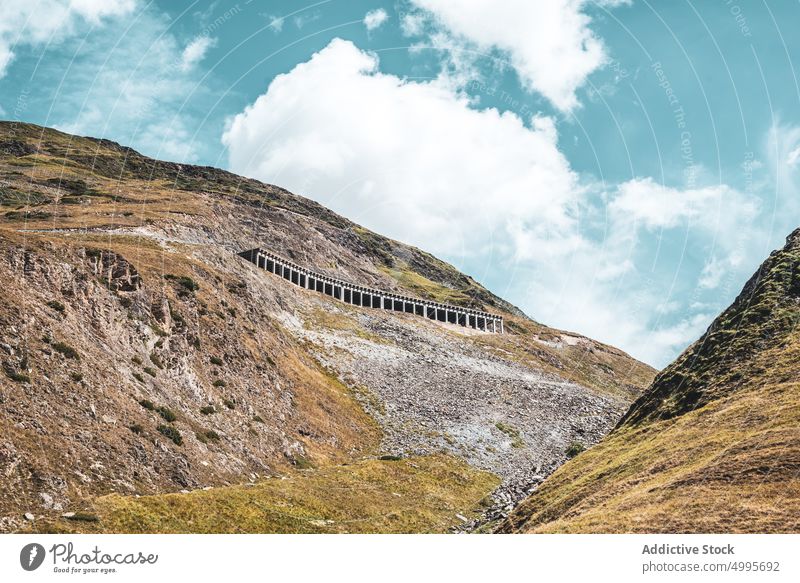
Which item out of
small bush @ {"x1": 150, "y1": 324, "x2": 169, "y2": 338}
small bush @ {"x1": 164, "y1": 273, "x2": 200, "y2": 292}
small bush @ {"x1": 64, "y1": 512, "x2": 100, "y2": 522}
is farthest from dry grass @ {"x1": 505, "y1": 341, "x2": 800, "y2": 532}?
small bush @ {"x1": 164, "y1": 273, "x2": 200, "y2": 292}

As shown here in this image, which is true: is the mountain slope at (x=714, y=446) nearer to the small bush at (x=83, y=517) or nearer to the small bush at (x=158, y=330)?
the small bush at (x=83, y=517)

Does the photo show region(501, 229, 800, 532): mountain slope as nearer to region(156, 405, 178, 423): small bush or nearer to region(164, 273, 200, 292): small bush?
region(156, 405, 178, 423): small bush

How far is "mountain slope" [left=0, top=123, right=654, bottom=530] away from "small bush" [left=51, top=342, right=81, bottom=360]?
0.42ft

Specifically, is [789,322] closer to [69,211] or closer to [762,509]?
[762,509]

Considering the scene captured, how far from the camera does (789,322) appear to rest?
4616 cm

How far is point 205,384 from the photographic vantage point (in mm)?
68688

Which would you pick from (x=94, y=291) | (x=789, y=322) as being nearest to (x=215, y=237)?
(x=94, y=291)

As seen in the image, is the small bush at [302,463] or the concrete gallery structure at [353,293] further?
the concrete gallery structure at [353,293]

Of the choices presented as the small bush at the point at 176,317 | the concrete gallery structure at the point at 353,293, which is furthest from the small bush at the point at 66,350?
the concrete gallery structure at the point at 353,293

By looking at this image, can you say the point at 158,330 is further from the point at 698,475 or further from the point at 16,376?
the point at 698,475

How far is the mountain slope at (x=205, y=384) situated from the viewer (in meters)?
46.1

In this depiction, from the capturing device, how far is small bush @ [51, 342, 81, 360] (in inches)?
2062

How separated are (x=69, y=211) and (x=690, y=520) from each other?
452 ft

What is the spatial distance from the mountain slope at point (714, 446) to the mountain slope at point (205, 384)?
17.3 metres
